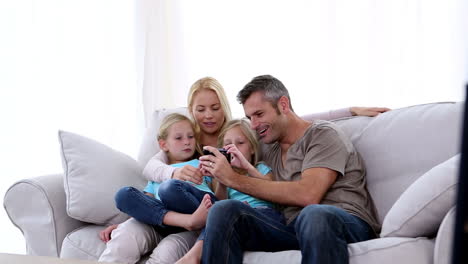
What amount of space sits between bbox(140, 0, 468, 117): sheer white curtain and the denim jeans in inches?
57.9

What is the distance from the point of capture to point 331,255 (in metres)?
1.46

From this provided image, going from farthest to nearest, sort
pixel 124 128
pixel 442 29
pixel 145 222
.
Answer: pixel 124 128 → pixel 442 29 → pixel 145 222

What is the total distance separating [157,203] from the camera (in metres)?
2.01

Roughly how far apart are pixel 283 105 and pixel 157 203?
60cm

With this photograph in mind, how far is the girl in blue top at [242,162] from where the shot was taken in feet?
6.40

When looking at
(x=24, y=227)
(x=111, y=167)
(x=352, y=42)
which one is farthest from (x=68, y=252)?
(x=352, y=42)

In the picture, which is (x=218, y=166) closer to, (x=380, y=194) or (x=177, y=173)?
(x=177, y=173)

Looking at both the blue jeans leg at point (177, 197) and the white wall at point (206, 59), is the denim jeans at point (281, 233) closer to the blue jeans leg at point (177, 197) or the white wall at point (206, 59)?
the blue jeans leg at point (177, 197)

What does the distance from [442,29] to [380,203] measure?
1454 millimetres

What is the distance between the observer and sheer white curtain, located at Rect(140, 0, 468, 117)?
9.87ft

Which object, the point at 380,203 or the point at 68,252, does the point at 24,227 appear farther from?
the point at 380,203

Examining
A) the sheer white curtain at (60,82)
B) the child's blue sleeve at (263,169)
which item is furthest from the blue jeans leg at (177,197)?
the sheer white curtain at (60,82)

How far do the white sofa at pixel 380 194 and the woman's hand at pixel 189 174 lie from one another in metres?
0.30

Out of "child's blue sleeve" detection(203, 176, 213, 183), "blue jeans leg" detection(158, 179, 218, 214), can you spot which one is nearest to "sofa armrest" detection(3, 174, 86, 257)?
"blue jeans leg" detection(158, 179, 218, 214)
